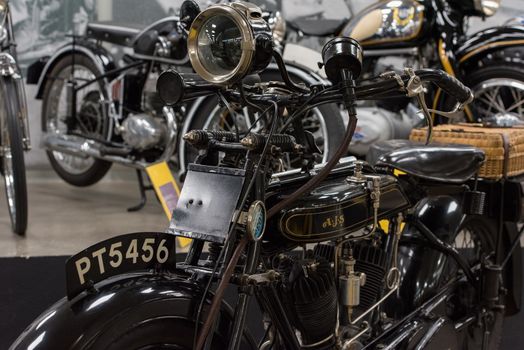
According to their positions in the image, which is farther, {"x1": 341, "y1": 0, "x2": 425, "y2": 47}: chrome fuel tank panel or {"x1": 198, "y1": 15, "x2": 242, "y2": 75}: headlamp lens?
{"x1": 341, "y1": 0, "x2": 425, "y2": 47}: chrome fuel tank panel

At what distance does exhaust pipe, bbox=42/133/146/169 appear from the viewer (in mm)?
3717

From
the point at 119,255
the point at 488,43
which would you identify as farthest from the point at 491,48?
the point at 119,255

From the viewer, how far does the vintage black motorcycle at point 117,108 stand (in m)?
3.54

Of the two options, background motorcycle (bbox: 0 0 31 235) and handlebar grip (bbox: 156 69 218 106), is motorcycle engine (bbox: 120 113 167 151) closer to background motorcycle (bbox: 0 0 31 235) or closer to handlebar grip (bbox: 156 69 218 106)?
background motorcycle (bbox: 0 0 31 235)

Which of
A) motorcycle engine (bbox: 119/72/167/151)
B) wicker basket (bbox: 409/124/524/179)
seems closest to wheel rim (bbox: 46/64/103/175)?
motorcycle engine (bbox: 119/72/167/151)

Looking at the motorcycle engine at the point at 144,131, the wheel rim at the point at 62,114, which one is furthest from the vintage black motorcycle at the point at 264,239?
the wheel rim at the point at 62,114

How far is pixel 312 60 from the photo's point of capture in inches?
150

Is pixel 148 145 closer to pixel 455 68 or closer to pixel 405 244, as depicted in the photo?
pixel 455 68

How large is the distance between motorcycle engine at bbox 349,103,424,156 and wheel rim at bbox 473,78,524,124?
1.10ft

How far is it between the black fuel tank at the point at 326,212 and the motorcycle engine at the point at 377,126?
95.9 inches

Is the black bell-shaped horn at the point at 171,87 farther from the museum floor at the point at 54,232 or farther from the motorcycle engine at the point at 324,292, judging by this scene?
the museum floor at the point at 54,232

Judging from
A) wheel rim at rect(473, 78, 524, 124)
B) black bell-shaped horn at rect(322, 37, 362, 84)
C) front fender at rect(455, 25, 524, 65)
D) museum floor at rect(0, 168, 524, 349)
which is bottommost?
museum floor at rect(0, 168, 524, 349)

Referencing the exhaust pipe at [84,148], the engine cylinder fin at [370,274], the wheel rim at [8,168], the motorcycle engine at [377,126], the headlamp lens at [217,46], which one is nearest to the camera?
the headlamp lens at [217,46]

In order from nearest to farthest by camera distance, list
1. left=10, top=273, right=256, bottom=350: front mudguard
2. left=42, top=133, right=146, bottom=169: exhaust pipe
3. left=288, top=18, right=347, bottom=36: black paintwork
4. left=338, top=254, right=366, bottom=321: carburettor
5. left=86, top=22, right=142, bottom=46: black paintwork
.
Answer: left=10, top=273, right=256, bottom=350: front mudguard, left=338, top=254, right=366, bottom=321: carburettor, left=42, top=133, right=146, bottom=169: exhaust pipe, left=86, top=22, right=142, bottom=46: black paintwork, left=288, top=18, right=347, bottom=36: black paintwork
